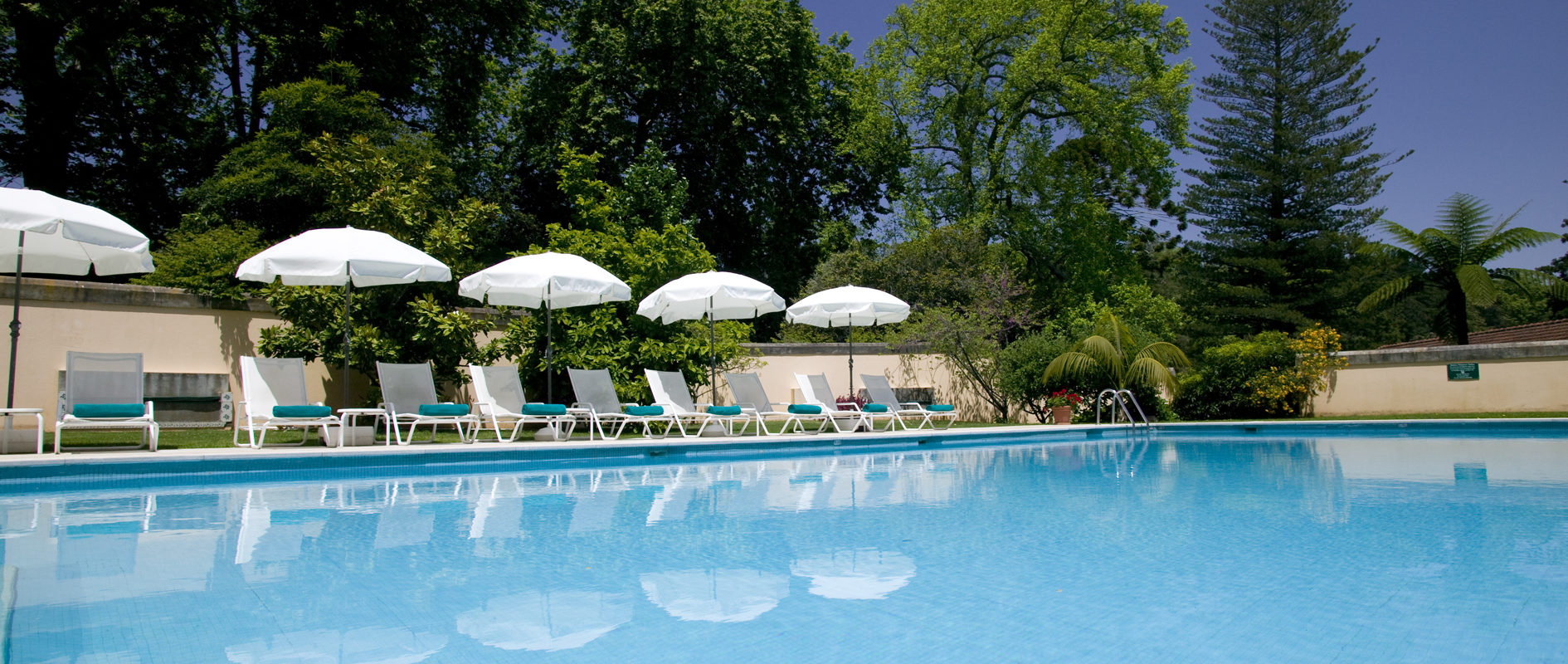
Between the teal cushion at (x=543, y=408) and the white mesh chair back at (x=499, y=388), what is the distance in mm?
369

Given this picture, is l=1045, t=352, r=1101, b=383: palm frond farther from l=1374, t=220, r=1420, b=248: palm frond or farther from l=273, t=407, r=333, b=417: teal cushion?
l=273, t=407, r=333, b=417: teal cushion

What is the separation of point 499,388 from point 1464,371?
16227 mm

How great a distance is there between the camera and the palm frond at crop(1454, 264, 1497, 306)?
745 inches

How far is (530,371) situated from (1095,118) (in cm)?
1670

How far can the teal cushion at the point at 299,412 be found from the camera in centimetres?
777

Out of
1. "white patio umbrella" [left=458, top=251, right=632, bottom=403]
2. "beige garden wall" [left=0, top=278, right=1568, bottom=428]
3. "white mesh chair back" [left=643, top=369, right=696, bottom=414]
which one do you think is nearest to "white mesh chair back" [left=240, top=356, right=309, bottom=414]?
"white patio umbrella" [left=458, top=251, right=632, bottom=403]

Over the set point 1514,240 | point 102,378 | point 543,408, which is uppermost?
point 1514,240

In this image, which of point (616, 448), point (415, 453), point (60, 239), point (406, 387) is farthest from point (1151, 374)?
point (60, 239)

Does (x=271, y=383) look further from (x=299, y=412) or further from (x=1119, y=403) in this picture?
(x=1119, y=403)

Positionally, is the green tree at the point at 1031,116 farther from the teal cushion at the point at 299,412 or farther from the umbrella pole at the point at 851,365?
the teal cushion at the point at 299,412

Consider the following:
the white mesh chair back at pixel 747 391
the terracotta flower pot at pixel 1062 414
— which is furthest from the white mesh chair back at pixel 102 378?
the terracotta flower pot at pixel 1062 414

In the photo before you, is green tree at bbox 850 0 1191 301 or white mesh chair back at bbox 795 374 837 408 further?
green tree at bbox 850 0 1191 301

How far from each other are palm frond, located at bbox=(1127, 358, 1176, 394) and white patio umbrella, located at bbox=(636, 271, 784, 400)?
23.3 ft

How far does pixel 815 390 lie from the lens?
12305 mm
